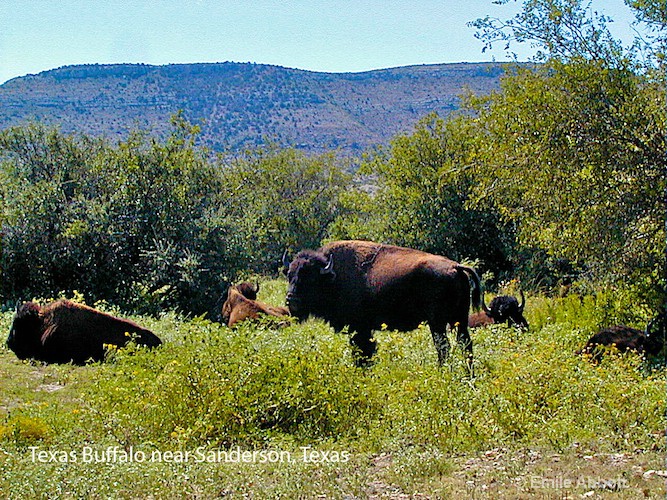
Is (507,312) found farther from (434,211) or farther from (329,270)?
(434,211)

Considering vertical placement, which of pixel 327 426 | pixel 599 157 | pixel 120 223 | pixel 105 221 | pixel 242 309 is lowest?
pixel 242 309

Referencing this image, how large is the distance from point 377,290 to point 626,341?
3749 millimetres

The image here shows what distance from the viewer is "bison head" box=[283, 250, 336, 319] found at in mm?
12102

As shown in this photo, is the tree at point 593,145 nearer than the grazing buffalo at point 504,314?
Yes

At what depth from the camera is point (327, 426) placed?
8.08 m

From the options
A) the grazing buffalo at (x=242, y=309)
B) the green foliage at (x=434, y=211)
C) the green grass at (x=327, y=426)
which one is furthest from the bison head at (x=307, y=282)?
the green foliage at (x=434, y=211)

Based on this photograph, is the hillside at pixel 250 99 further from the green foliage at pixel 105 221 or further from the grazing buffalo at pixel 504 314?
the grazing buffalo at pixel 504 314

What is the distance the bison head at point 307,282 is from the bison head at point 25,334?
4.10 metres

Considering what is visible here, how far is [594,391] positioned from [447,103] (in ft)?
303

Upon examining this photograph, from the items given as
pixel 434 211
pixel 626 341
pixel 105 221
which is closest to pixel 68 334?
pixel 626 341

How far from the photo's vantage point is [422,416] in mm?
7645

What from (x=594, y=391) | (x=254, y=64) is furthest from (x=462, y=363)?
(x=254, y=64)

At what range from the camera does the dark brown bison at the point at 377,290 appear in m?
11.6

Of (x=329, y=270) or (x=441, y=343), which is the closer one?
(x=441, y=343)
